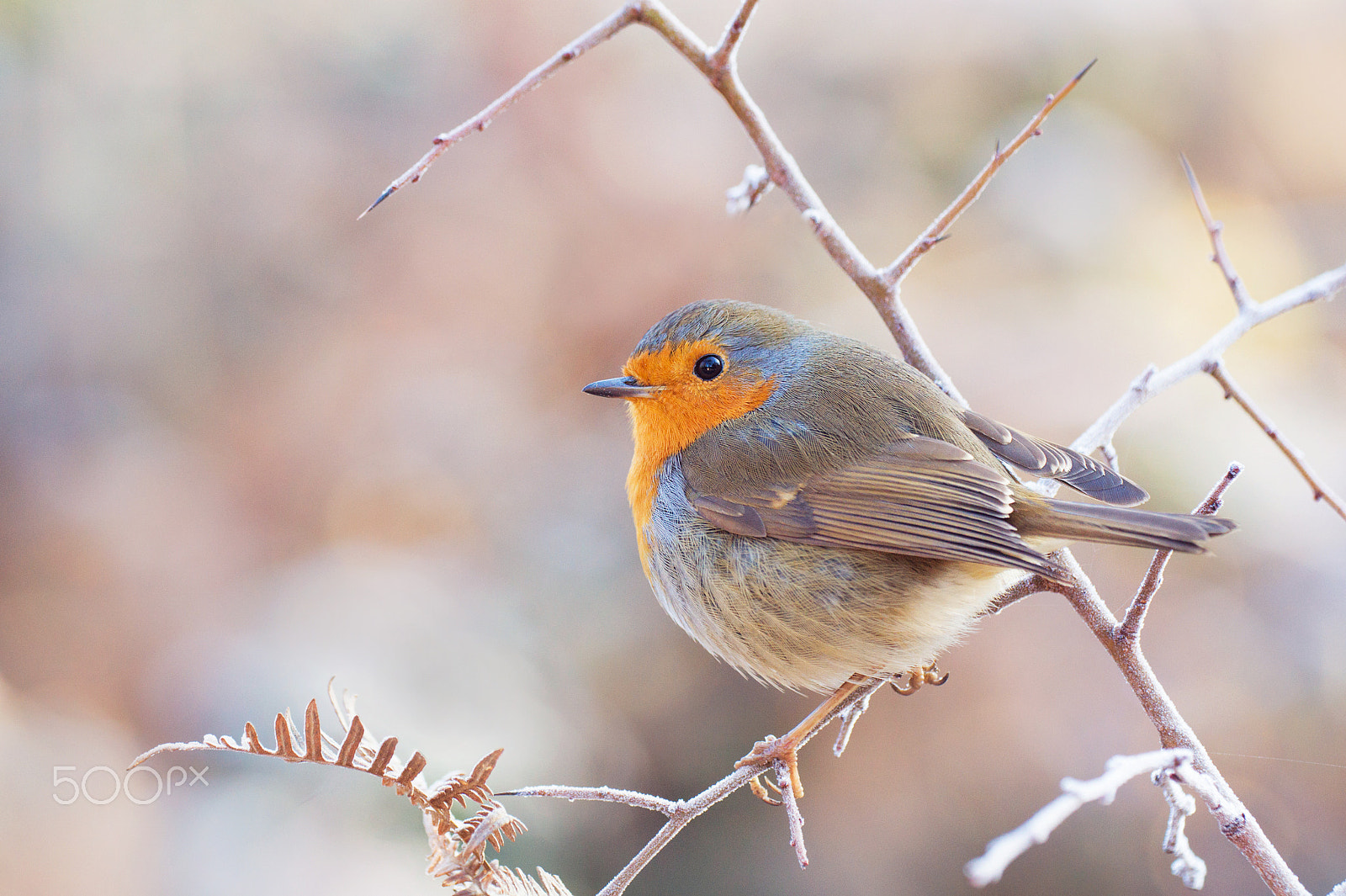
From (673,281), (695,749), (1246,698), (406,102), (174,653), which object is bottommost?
(1246,698)

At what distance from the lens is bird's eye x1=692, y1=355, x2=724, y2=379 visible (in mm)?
2182

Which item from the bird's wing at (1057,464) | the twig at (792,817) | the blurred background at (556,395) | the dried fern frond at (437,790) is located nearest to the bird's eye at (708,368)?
the bird's wing at (1057,464)

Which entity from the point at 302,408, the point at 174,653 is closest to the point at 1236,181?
the point at 302,408

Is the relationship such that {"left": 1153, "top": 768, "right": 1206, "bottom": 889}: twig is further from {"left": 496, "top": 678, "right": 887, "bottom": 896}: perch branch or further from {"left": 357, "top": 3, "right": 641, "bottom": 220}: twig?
{"left": 357, "top": 3, "right": 641, "bottom": 220}: twig

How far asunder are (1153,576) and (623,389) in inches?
43.5

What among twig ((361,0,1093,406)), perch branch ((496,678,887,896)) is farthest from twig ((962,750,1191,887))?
twig ((361,0,1093,406))

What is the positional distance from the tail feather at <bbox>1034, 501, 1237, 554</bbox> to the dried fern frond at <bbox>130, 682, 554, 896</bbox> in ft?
3.04

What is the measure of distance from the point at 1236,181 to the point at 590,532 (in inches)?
165

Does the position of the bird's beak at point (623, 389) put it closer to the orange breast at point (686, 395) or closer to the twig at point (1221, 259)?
the orange breast at point (686, 395)

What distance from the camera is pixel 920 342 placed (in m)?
2.03

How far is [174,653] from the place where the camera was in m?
3.98

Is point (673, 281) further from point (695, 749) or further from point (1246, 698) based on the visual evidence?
point (1246, 698)

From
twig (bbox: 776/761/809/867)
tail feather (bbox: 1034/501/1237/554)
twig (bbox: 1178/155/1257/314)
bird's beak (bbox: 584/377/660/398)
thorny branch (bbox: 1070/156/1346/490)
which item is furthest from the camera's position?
bird's beak (bbox: 584/377/660/398)

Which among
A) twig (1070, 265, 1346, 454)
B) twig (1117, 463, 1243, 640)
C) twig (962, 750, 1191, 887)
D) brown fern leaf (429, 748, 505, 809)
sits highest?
twig (1070, 265, 1346, 454)
